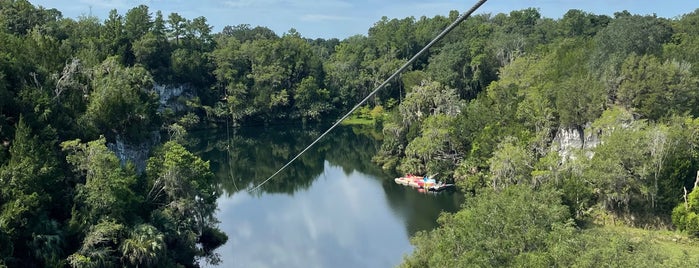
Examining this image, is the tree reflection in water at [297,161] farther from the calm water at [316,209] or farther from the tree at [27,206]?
the tree at [27,206]

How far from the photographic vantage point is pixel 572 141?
30891 millimetres

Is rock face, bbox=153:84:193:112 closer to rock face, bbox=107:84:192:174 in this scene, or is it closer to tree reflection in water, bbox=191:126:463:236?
tree reflection in water, bbox=191:126:463:236

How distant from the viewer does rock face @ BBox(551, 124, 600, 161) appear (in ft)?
95.2

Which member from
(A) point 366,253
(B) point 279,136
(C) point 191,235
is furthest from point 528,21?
(C) point 191,235

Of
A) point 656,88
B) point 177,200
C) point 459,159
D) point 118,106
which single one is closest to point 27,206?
point 177,200

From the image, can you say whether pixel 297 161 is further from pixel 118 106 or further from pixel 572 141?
pixel 118 106

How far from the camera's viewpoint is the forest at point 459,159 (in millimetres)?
16922

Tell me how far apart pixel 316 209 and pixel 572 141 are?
47.9 feet

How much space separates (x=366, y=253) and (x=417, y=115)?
18.7 metres

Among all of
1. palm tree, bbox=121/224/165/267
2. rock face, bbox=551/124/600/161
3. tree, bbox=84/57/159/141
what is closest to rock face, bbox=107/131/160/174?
tree, bbox=84/57/159/141

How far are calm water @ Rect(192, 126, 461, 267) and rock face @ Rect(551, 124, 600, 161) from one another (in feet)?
20.8

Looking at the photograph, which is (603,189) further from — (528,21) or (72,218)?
(528,21)

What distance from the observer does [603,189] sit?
26000 millimetres

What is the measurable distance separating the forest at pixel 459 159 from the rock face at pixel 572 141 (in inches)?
4.9
